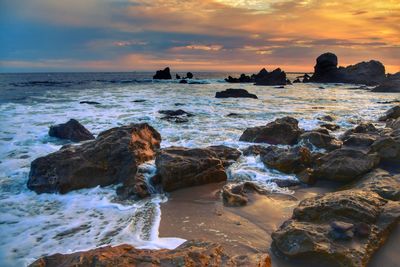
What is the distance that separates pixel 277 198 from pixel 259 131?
491 centimetres

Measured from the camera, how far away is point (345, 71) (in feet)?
231

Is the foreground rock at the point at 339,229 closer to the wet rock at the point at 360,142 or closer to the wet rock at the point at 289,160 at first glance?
the wet rock at the point at 289,160

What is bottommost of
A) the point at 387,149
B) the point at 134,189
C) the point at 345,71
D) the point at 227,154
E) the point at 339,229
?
the point at 134,189

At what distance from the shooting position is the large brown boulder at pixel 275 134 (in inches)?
430

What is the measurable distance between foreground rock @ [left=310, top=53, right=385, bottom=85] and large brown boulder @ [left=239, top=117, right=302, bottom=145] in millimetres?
61334

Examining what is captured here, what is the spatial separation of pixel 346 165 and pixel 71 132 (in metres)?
8.61

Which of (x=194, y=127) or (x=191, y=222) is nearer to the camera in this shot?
(x=191, y=222)

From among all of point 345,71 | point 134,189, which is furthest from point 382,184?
point 345,71

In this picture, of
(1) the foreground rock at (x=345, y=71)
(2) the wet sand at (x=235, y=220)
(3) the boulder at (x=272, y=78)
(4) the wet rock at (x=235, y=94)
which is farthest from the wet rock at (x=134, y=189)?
(1) the foreground rock at (x=345, y=71)

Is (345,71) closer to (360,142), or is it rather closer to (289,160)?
(360,142)

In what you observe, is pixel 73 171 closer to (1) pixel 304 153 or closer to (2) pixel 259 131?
(1) pixel 304 153

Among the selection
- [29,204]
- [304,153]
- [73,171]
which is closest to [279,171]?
[304,153]

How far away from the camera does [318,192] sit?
685 cm

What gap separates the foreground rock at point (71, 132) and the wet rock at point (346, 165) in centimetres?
761
